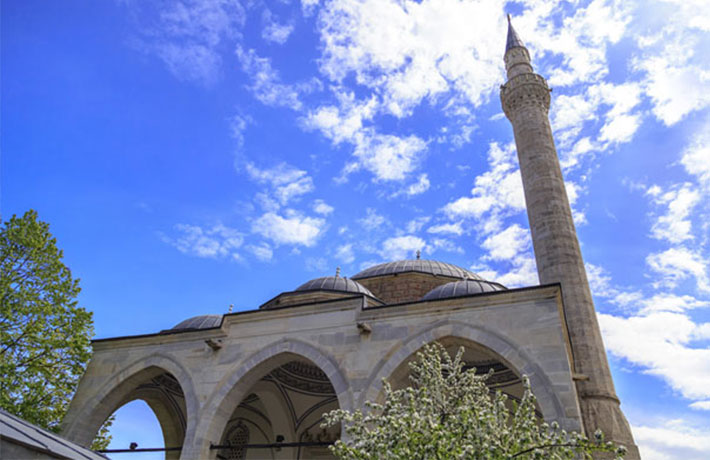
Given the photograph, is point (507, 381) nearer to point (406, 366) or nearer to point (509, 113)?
point (406, 366)

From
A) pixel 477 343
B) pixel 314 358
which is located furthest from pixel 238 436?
pixel 477 343

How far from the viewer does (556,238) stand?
44.3ft

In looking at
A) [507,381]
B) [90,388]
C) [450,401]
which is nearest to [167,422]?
[90,388]

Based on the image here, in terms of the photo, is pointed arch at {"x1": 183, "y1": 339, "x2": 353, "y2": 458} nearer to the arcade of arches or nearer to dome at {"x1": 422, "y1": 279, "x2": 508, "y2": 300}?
the arcade of arches

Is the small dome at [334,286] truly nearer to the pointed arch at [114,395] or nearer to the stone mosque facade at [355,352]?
the stone mosque facade at [355,352]

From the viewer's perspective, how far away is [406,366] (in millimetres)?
8406

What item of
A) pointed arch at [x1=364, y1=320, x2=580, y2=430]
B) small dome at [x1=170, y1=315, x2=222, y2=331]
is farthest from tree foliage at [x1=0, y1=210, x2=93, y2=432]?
pointed arch at [x1=364, y1=320, x2=580, y2=430]

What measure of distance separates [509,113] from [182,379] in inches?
533

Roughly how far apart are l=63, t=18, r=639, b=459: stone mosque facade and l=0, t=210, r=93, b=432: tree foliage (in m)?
0.48

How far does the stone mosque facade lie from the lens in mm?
8031

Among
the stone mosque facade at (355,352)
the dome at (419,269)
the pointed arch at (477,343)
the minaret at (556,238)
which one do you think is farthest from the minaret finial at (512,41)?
the pointed arch at (477,343)

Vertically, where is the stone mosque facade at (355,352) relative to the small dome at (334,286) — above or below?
below

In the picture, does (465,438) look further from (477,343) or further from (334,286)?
(334,286)

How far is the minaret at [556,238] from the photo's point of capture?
1120cm
